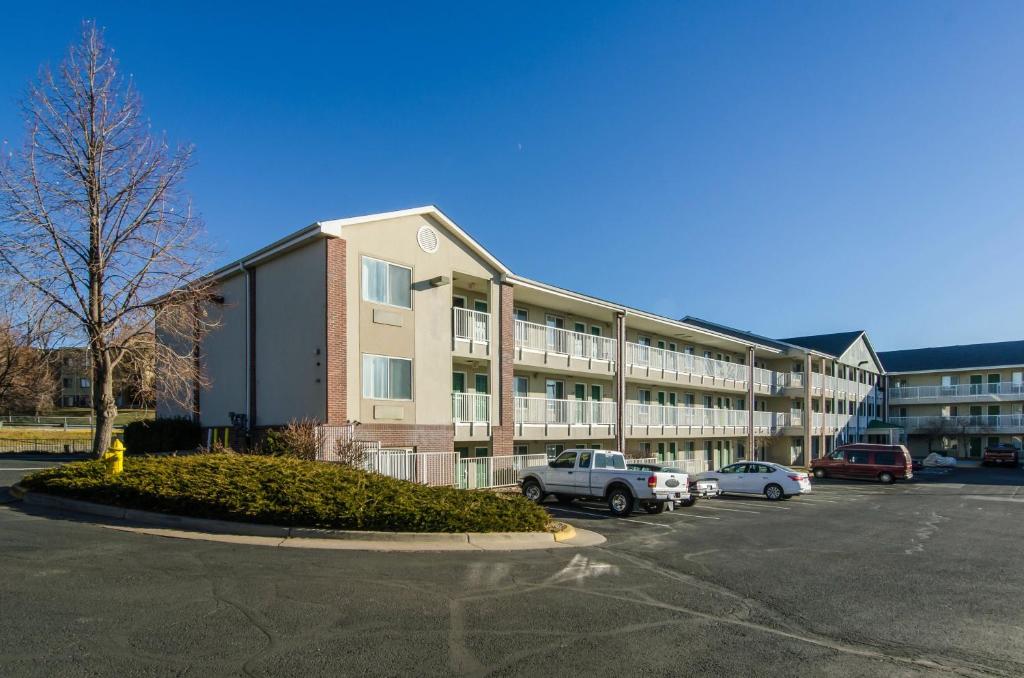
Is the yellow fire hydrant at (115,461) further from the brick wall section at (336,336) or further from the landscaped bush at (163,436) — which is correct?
the landscaped bush at (163,436)

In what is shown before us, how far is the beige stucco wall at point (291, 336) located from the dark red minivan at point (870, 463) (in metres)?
29.9

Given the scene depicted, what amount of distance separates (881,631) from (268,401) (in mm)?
18105

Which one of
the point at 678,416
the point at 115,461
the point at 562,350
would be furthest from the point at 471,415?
the point at 678,416

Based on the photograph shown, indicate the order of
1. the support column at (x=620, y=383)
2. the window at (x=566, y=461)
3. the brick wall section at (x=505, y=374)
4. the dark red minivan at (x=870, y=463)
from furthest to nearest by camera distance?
1. the dark red minivan at (x=870, y=463)
2. the support column at (x=620, y=383)
3. the brick wall section at (x=505, y=374)
4. the window at (x=566, y=461)

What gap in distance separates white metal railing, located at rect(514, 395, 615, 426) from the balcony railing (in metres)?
3.30

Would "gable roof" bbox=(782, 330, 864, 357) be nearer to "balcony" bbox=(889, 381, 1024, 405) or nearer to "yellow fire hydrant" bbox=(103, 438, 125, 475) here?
"balcony" bbox=(889, 381, 1024, 405)

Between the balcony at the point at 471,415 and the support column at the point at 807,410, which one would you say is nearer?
the balcony at the point at 471,415

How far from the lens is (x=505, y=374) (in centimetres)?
2477

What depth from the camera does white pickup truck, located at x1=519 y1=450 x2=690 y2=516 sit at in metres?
18.5

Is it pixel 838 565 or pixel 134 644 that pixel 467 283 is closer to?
pixel 838 565

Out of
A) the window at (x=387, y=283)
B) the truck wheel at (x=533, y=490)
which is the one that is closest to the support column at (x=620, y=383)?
the truck wheel at (x=533, y=490)

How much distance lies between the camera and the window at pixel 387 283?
68.8ft

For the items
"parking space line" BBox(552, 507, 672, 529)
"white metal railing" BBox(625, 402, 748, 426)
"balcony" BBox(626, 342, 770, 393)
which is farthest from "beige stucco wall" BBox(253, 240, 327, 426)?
"balcony" BBox(626, 342, 770, 393)

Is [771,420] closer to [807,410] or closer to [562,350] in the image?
[807,410]
